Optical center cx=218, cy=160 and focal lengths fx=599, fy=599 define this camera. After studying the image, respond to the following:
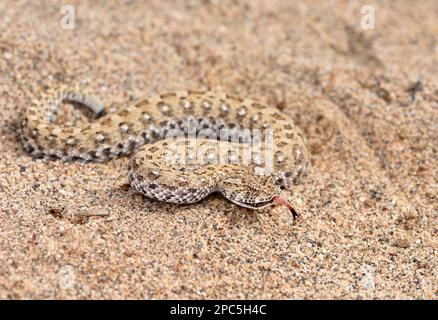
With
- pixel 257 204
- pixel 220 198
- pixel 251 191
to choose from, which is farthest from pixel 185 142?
pixel 257 204

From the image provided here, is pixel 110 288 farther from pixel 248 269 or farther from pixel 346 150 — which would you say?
pixel 346 150

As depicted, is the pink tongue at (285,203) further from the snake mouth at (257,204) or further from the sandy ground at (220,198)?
the sandy ground at (220,198)

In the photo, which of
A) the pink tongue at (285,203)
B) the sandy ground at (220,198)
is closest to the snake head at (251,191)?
the pink tongue at (285,203)

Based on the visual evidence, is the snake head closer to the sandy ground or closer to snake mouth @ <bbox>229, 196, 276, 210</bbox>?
snake mouth @ <bbox>229, 196, 276, 210</bbox>

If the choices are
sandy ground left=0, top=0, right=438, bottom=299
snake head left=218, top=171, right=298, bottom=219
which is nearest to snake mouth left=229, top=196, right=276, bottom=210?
snake head left=218, top=171, right=298, bottom=219

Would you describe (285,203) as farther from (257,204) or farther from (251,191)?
(251,191)
